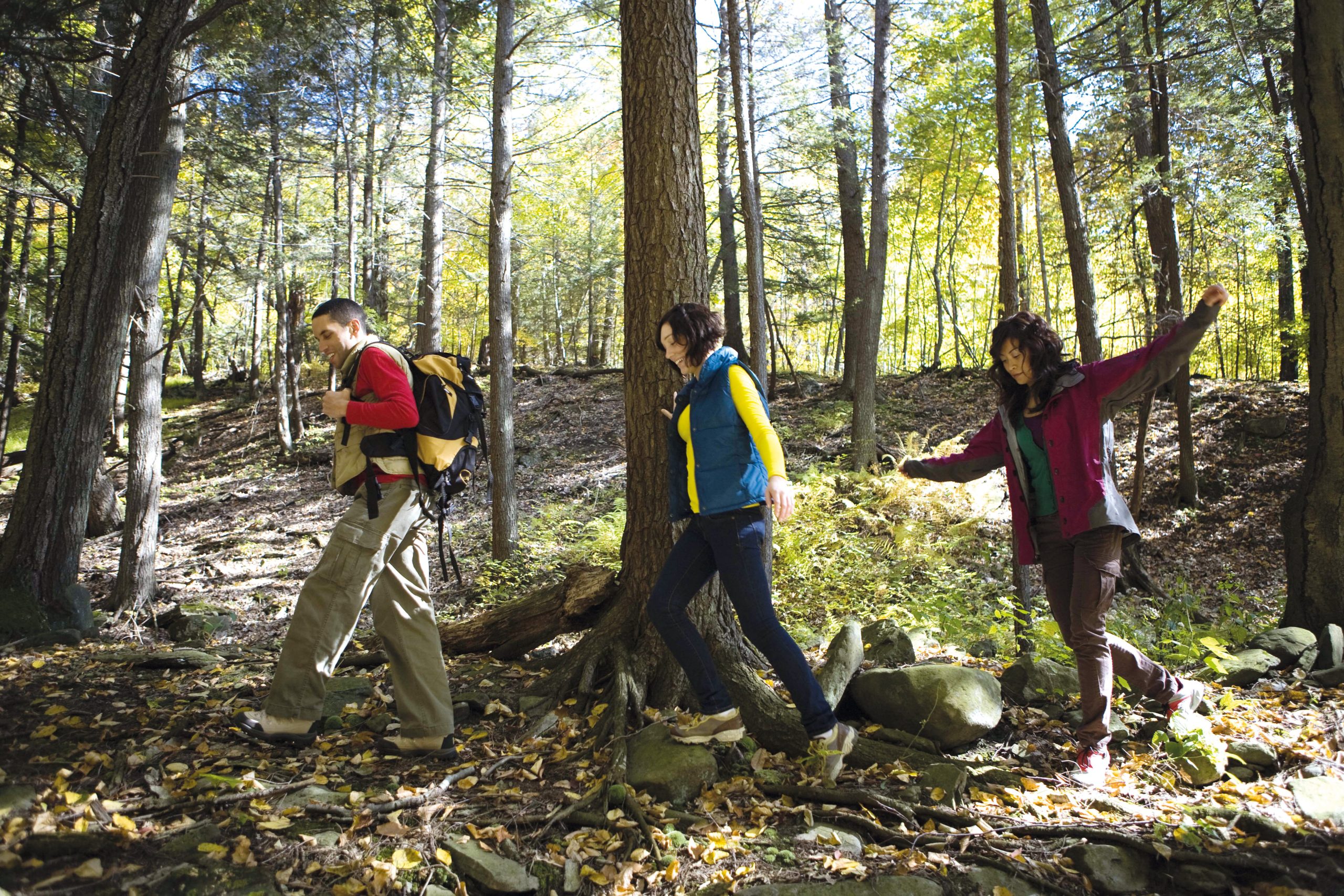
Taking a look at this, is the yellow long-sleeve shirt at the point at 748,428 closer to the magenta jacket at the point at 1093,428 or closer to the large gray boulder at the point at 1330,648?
the magenta jacket at the point at 1093,428

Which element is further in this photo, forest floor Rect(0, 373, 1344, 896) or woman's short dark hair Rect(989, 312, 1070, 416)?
woman's short dark hair Rect(989, 312, 1070, 416)

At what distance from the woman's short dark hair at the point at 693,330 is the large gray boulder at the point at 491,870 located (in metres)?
2.21

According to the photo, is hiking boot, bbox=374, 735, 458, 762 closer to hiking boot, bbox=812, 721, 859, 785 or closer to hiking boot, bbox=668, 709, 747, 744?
hiking boot, bbox=668, 709, 747, 744

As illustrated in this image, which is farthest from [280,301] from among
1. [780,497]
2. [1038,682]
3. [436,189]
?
[1038,682]

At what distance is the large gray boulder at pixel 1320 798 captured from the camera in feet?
9.70

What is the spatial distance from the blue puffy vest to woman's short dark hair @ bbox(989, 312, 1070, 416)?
1.19 meters

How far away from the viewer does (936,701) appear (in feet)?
12.5

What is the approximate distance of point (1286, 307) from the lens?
53.2 ft

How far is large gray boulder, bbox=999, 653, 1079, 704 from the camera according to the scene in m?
4.26

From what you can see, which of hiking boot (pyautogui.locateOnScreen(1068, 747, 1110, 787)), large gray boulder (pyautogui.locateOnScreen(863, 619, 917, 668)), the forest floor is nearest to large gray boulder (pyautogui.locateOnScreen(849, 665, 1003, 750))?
the forest floor

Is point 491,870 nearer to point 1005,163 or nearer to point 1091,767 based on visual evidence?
point 1091,767

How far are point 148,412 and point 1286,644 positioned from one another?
10.2m

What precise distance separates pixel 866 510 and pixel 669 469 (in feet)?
23.8

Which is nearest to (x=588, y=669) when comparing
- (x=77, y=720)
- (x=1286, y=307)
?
(x=77, y=720)
